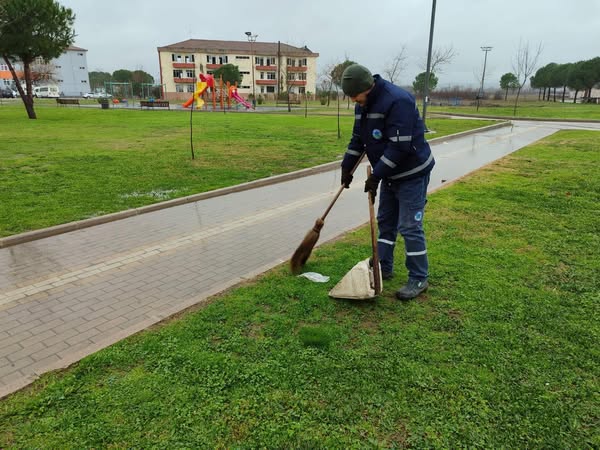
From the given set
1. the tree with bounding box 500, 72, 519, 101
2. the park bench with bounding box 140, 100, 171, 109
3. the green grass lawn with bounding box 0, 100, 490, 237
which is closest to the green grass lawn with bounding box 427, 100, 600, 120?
the tree with bounding box 500, 72, 519, 101

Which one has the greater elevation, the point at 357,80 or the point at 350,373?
the point at 357,80

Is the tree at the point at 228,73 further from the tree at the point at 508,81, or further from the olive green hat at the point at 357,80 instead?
the olive green hat at the point at 357,80

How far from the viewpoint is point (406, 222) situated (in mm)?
3523

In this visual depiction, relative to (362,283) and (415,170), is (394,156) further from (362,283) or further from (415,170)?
(362,283)

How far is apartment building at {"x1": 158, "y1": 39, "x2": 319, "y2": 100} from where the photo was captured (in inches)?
2499

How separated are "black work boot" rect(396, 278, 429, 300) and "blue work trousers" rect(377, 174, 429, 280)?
0.15ft

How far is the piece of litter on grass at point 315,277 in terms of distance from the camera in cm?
397

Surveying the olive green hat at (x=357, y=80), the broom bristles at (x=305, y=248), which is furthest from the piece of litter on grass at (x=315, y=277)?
the olive green hat at (x=357, y=80)

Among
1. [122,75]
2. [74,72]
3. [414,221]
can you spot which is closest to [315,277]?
[414,221]

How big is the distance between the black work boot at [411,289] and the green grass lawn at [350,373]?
0.08 metres

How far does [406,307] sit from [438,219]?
269 cm

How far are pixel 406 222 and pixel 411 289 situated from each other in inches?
23.9

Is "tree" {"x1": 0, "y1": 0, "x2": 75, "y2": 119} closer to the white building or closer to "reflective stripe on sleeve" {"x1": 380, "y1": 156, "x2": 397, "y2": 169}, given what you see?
"reflective stripe on sleeve" {"x1": 380, "y1": 156, "x2": 397, "y2": 169}

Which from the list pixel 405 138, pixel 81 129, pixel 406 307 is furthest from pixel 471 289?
pixel 81 129
